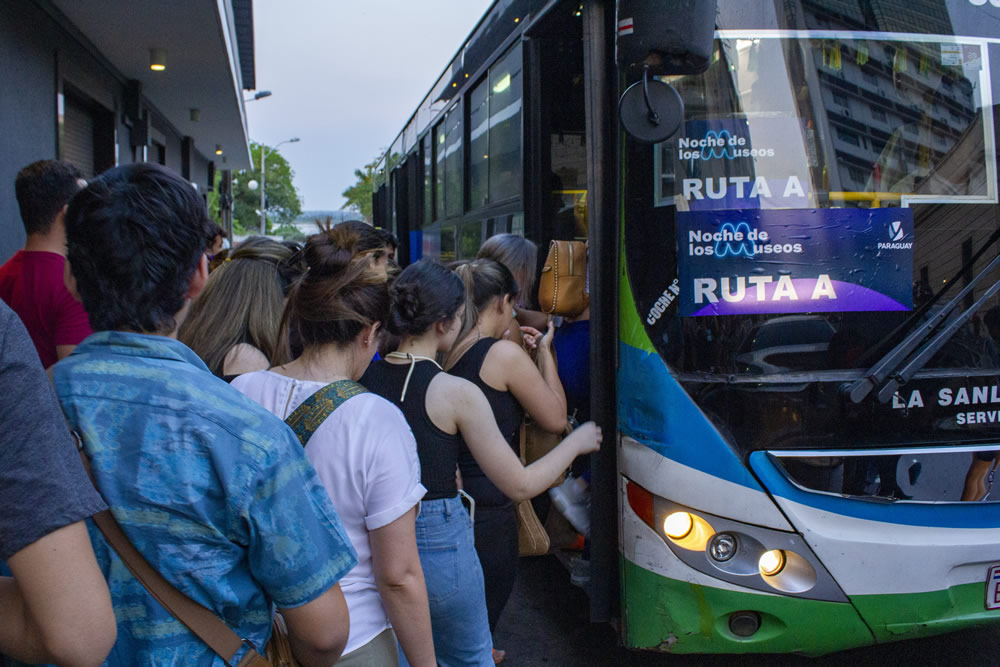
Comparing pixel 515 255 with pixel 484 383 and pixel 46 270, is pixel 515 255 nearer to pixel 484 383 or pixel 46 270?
pixel 484 383

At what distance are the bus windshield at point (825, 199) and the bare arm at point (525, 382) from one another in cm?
48

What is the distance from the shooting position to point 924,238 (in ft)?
10.0

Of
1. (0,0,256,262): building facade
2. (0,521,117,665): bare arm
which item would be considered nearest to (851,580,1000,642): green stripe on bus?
(0,521,117,665): bare arm

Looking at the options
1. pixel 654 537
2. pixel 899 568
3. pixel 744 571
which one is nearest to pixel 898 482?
pixel 899 568

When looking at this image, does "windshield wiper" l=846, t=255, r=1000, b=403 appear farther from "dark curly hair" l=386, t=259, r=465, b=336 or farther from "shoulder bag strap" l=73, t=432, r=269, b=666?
"shoulder bag strap" l=73, t=432, r=269, b=666

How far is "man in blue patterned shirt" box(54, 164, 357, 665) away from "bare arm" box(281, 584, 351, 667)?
0.04ft

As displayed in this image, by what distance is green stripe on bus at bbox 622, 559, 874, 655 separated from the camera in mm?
3033

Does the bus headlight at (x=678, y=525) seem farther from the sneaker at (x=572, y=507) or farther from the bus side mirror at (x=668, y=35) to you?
the bus side mirror at (x=668, y=35)

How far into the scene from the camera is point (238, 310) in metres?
3.16

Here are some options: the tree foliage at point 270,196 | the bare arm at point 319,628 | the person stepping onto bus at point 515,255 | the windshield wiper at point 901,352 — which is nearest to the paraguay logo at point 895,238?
the windshield wiper at point 901,352

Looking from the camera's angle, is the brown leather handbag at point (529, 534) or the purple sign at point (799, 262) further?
the brown leather handbag at point (529, 534)

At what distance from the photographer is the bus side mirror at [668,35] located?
9.32 ft

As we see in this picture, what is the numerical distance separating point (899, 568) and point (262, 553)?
249 cm

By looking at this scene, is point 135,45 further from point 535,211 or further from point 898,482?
point 898,482
